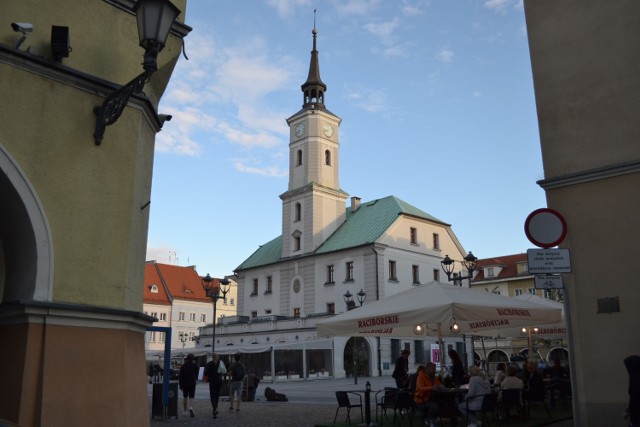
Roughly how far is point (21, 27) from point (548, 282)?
6.90 m

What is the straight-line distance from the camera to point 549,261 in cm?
768

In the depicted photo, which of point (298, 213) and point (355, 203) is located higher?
point (355, 203)

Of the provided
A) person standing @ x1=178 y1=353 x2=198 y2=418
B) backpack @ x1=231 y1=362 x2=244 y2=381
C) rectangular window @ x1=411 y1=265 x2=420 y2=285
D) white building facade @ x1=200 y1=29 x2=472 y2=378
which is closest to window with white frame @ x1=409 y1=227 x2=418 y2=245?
white building facade @ x1=200 y1=29 x2=472 y2=378

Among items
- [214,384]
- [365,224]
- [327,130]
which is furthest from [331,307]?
[214,384]

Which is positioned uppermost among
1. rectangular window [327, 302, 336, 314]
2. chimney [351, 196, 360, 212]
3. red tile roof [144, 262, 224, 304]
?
chimney [351, 196, 360, 212]

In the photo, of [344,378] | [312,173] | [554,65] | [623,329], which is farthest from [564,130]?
[312,173]

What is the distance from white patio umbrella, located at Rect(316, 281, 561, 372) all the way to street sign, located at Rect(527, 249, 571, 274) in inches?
159

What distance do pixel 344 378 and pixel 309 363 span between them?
3.05 metres

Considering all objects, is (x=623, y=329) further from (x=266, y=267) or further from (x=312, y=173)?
(x=266, y=267)

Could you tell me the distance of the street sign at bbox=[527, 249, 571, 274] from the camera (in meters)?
7.60

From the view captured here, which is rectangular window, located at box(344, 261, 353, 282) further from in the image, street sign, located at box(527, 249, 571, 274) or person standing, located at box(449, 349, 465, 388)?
street sign, located at box(527, 249, 571, 274)

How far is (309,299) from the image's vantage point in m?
53.5

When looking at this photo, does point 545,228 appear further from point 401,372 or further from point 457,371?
point 401,372

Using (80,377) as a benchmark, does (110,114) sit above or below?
above
